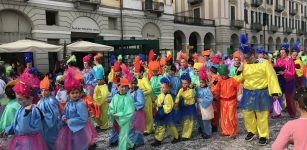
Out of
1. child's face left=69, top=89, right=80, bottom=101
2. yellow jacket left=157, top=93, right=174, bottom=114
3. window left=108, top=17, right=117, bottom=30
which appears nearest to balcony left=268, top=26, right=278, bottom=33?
window left=108, top=17, right=117, bottom=30

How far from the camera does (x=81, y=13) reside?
71.2ft

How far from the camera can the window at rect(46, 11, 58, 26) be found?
2025 cm

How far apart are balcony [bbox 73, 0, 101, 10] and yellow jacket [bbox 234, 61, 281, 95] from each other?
55.6 feet

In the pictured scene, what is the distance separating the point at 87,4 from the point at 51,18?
2.64 meters

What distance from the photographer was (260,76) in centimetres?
606

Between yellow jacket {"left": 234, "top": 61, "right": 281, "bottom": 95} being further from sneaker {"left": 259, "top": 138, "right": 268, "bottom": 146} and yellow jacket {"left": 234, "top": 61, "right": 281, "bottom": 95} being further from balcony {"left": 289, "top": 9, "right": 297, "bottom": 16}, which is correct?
balcony {"left": 289, "top": 9, "right": 297, "bottom": 16}

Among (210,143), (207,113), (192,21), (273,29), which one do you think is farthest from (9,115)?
(273,29)

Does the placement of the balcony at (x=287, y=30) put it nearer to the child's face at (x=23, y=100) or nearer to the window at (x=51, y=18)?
the window at (x=51, y=18)

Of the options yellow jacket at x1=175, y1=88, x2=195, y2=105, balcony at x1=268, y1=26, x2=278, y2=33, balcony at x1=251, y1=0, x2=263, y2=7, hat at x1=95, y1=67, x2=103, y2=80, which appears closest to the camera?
yellow jacket at x1=175, y1=88, x2=195, y2=105

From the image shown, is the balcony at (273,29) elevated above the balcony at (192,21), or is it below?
above

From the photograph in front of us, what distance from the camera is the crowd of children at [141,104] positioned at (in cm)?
443

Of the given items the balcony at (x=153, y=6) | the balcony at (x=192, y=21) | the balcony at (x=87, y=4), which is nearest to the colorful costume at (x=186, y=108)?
the balcony at (x=87, y=4)

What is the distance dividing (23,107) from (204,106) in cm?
374

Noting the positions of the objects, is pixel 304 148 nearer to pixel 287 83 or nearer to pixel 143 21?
pixel 287 83
